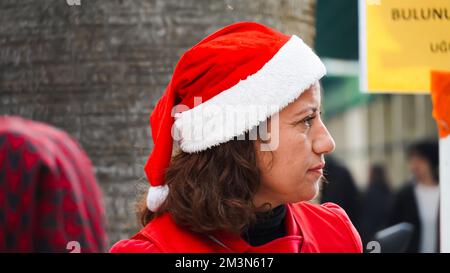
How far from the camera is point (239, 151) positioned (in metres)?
2.23

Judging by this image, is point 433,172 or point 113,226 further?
point 433,172

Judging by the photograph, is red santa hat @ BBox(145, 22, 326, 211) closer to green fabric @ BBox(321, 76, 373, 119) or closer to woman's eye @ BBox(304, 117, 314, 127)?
woman's eye @ BBox(304, 117, 314, 127)

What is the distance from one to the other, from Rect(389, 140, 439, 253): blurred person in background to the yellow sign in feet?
5.29

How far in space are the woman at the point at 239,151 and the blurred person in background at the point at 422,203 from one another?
2.75m

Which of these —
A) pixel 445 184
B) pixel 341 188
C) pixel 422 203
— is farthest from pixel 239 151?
pixel 422 203

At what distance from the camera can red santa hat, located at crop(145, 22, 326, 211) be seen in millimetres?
2203

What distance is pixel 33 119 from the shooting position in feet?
10.7

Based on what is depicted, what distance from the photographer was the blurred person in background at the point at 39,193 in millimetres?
1630

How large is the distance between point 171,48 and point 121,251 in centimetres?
141

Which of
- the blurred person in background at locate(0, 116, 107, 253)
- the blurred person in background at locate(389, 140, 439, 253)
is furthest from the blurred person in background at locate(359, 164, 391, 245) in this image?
the blurred person in background at locate(0, 116, 107, 253)
